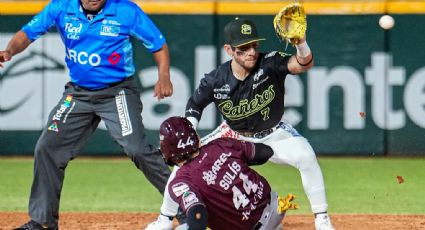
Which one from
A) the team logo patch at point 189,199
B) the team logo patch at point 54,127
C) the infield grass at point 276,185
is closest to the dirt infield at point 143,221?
the infield grass at point 276,185

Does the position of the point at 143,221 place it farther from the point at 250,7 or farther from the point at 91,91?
the point at 250,7

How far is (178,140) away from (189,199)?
39 cm

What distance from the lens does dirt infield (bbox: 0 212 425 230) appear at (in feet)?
26.8


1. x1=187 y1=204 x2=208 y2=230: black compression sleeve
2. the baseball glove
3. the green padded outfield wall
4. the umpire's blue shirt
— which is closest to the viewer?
x1=187 y1=204 x2=208 y2=230: black compression sleeve

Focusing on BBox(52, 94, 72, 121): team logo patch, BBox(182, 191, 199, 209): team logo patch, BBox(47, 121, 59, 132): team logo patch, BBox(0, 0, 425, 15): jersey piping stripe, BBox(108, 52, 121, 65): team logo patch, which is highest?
BBox(108, 52, 121, 65): team logo patch

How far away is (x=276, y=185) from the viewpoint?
10797 millimetres

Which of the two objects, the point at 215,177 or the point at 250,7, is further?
the point at 250,7

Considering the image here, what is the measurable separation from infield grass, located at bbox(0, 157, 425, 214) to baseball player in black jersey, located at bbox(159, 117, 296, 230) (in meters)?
2.99

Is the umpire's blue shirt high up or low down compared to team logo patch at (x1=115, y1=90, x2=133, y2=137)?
up

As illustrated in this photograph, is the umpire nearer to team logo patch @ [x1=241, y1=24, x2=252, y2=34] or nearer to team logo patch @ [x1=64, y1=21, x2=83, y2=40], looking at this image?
team logo patch @ [x1=64, y1=21, x2=83, y2=40]

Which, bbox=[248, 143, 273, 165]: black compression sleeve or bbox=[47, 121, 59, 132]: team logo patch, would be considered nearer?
bbox=[248, 143, 273, 165]: black compression sleeve

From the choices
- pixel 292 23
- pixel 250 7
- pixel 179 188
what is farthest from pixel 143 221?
pixel 250 7

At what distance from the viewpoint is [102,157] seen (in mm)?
13359

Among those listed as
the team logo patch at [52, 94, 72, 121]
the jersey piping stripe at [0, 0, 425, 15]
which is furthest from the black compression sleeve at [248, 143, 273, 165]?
the jersey piping stripe at [0, 0, 425, 15]
